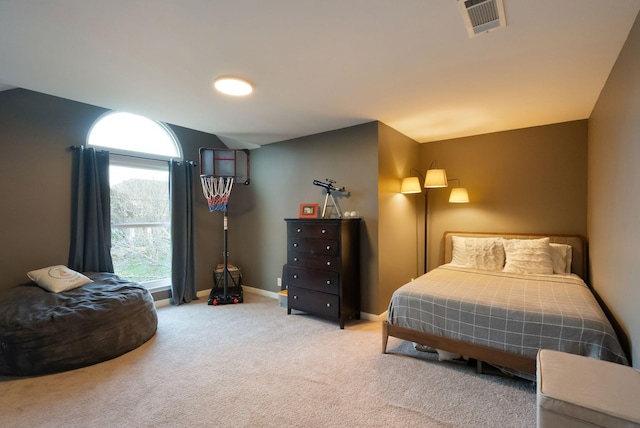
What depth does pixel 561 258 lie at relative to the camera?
3324 mm

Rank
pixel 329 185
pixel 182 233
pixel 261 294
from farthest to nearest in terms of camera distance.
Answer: pixel 261 294 < pixel 182 233 < pixel 329 185

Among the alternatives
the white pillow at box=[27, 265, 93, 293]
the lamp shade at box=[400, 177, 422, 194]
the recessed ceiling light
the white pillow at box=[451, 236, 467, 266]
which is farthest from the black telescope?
the white pillow at box=[27, 265, 93, 293]

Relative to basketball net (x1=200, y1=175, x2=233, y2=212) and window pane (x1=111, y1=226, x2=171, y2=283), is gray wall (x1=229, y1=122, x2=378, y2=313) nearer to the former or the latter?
basketball net (x1=200, y1=175, x2=233, y2=212)

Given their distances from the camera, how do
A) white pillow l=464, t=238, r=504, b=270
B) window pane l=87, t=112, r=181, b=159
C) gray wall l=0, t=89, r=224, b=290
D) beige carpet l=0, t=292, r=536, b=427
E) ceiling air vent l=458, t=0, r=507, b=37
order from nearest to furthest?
ceiling air vent l=458, t=0, r=507, b=37 < beige carpet l=0, t=292, r=536, b=427 < gray wall l=0, t=89, r=224, b=290 < white pillow l=464, t=238, r=504, b=270 < window pane l=87, t=112, r=181, b=159

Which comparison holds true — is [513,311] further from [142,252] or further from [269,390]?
[142,252]

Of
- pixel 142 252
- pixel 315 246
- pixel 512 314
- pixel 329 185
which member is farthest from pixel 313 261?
pixel 142 252

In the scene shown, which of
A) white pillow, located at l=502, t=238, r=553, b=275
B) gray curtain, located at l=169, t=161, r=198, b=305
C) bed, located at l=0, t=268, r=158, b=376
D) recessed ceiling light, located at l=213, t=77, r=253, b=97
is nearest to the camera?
bed, located at l=0, t=268, r=158, b=376

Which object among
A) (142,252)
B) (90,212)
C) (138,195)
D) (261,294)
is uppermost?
(138,195)

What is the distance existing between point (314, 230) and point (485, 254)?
2.12m

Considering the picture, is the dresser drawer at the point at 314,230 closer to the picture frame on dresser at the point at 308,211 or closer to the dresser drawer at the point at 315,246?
the dresser drawer at the point at 315,246

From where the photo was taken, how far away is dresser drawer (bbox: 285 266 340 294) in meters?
3.38

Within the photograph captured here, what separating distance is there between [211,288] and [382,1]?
4483 mm

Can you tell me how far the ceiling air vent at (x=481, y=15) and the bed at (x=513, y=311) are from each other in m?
1.90

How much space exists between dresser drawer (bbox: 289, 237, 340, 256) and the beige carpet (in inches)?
37.4
